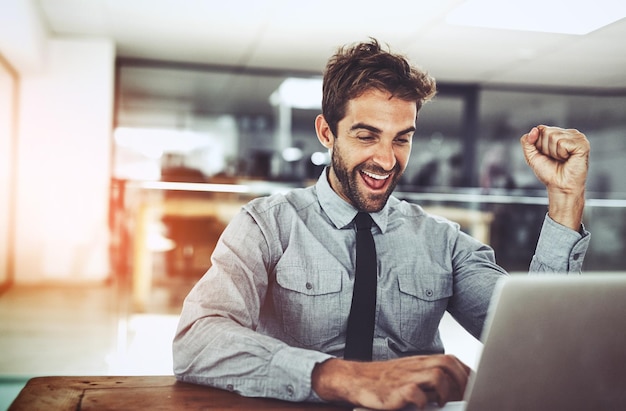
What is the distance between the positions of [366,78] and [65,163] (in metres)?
4.72

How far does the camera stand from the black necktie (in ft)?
3.95

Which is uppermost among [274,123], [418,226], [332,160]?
[274,123]

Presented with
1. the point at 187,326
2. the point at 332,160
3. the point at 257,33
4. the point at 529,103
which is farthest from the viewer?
the point at 529,103

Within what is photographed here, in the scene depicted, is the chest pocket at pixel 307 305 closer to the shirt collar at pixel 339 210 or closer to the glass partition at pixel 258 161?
the shirt collar at pixel 339 210

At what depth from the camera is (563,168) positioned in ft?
3.95

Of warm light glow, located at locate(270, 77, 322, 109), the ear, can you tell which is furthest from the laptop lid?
warm light glow, located at locate(270, 77, 322, 109)

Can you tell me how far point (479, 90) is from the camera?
6.73m

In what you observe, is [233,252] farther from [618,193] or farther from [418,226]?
[618,193]

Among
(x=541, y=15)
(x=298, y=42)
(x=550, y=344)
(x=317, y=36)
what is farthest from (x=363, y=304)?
(x=298, y=42)

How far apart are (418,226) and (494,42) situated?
4.11 meters

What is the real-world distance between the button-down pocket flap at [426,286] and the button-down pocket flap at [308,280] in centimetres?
15

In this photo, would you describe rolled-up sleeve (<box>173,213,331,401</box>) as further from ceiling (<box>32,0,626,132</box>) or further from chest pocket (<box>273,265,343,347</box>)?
ceiling (<box>32,0,626,132</box>)

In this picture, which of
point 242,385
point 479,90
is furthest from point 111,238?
point 242,385

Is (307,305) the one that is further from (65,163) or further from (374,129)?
(65,163)
